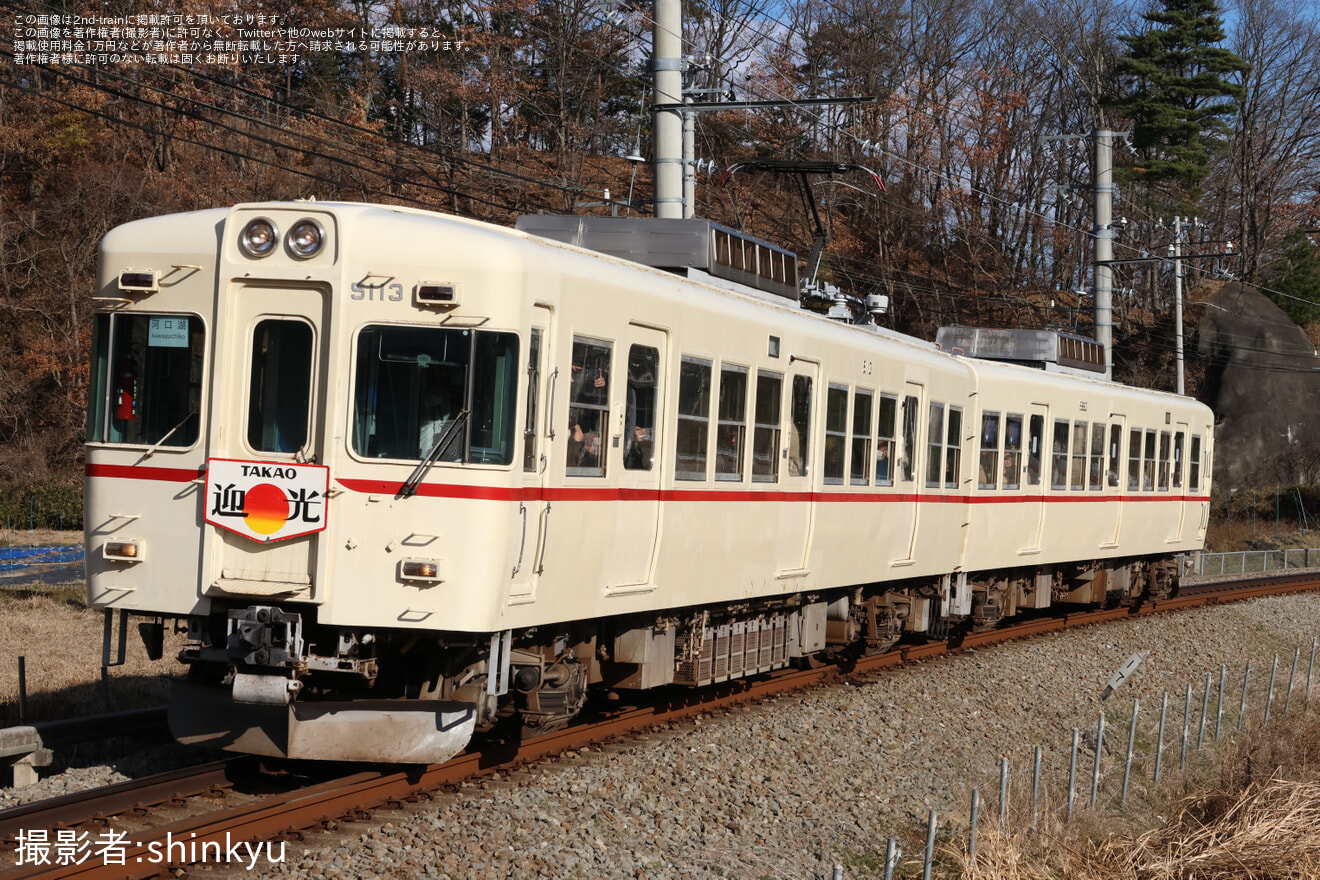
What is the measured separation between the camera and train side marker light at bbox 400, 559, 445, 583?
7336mm

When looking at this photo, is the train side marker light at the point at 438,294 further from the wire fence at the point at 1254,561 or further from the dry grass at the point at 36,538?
the wire fence at the point at 1254,561

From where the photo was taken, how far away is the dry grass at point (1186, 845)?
7.31 meters

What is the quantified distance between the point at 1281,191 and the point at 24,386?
4277 cm

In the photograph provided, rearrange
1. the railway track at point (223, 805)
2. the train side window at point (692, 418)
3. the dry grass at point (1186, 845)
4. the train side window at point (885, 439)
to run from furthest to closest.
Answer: the train side window at point (885, 439)
the train side window at point (692, 418)
the dry grass at point (1186, 845)
the railway track at point (223, 805)

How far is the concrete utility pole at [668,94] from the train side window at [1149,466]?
29.3 ft

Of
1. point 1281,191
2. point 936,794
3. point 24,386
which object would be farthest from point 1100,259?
point 1281,191

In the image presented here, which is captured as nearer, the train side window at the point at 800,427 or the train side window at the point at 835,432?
the train side window at the point at 800,427

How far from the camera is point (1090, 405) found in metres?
17.9

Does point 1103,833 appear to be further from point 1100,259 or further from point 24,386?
point 24,386

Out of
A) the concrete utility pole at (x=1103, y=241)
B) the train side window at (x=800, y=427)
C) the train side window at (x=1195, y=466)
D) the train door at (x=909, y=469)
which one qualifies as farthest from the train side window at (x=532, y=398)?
the concrete utility pole at (x=1103, y=241)

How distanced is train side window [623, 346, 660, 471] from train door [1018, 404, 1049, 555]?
847cm

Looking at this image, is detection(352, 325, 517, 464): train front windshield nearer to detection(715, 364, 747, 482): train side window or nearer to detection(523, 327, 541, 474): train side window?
detection(523, 327, 541, 474): train side window

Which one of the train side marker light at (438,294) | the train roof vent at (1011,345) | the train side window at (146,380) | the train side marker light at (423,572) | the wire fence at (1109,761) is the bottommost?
the wire fence at (1109,761)

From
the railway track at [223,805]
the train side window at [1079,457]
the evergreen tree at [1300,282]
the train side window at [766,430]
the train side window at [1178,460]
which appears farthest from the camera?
the evergreen tree at [1300,282]
